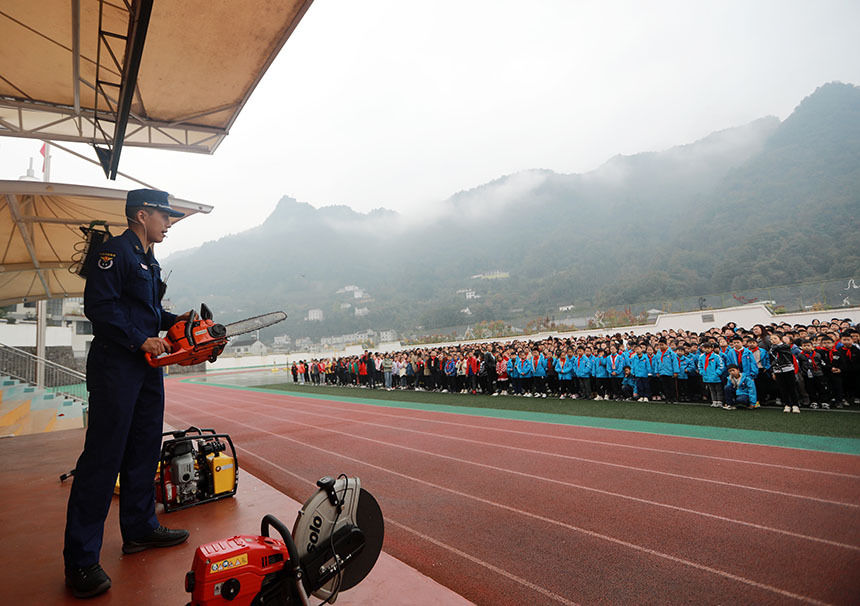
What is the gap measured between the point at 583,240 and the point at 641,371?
89.2m

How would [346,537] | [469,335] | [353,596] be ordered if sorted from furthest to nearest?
[469,335] < [353,596] < [346,537]

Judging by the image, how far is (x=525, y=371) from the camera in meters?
13.3

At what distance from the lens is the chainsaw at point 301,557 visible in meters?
1.63

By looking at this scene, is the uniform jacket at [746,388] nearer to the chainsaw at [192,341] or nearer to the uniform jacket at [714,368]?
the uniform jacket at [714,368]

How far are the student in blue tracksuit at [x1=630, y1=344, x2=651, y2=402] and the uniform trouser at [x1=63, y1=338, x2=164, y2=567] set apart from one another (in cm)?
1037

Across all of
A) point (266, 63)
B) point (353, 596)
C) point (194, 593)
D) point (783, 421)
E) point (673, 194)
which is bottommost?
point (783, 421)

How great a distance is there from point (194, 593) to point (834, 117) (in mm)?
114033

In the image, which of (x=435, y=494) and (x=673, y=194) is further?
(x=673, y=194)

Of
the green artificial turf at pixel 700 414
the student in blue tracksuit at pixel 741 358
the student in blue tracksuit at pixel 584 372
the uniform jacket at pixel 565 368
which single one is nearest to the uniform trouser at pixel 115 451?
the green artificial turf at pixel 700 414

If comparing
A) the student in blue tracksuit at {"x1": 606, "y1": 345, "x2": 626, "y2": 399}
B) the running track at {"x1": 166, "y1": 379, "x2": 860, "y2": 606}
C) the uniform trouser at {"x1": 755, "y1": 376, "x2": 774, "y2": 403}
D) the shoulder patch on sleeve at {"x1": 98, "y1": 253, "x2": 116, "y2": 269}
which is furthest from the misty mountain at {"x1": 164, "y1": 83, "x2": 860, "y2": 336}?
the shoulder patch on sleeve at {"x1": 98, "y1": 253, "x2": 116, "y2": 269}

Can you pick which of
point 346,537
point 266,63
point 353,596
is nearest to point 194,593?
point 346,537

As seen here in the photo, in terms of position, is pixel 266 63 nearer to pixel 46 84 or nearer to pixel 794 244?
pixel 46 84

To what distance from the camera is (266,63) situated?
4910mm

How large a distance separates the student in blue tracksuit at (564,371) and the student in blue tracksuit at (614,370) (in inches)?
42.4
